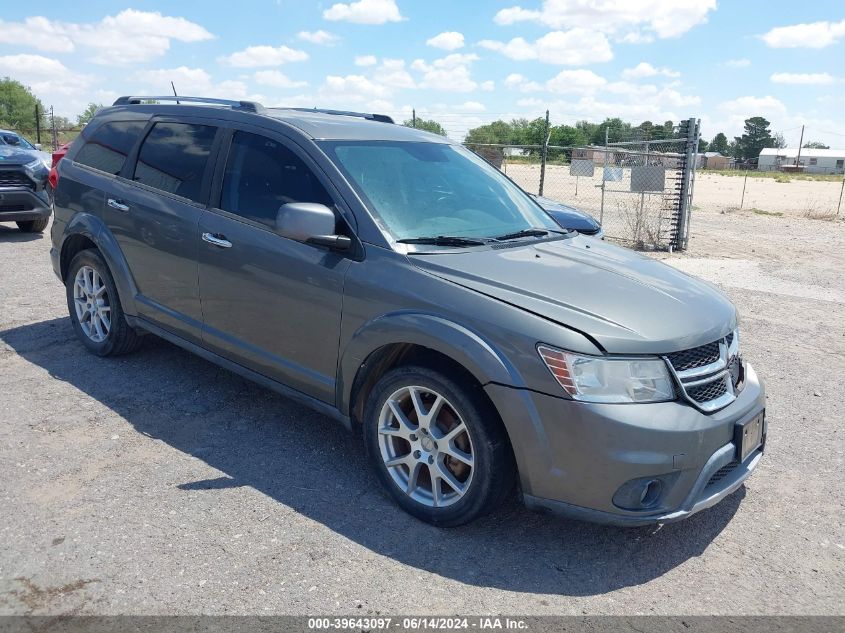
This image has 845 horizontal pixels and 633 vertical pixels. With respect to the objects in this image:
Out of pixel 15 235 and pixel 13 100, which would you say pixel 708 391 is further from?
pixel 13 100

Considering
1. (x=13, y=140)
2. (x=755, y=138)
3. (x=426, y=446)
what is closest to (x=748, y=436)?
(x=426, y=446)

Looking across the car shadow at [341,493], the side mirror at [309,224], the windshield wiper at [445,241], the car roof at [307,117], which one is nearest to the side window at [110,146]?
the car roof at [307,117]

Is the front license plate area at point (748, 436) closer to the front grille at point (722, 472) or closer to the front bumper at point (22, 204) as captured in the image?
the front grille at point (722, 472)

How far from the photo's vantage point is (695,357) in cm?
331

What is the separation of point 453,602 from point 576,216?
539cm

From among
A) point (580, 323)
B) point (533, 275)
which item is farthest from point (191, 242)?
point (580, 323)

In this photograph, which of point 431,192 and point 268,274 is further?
point 431,192

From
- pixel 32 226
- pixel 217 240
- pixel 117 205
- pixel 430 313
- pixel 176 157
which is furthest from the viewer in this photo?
pixel 32 226

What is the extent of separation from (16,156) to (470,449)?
9824mm

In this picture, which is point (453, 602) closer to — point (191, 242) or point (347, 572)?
point (347, 572)

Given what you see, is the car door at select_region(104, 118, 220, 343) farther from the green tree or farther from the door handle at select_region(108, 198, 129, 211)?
the green tree

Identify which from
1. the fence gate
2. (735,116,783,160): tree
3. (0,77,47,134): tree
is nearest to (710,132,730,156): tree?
(735,116,783,160): tree

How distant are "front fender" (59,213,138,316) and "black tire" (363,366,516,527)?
240cm

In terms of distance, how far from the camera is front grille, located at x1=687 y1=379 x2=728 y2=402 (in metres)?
3.25
